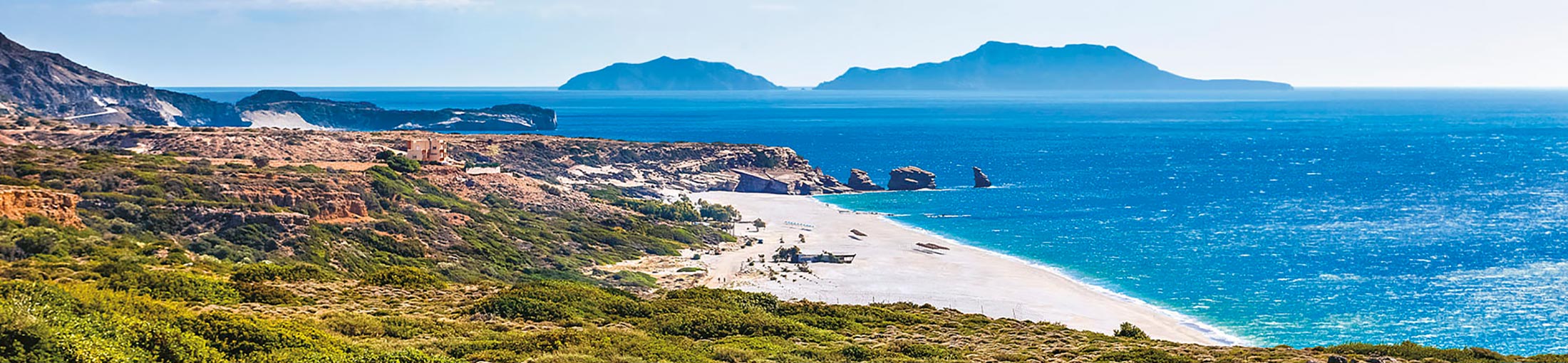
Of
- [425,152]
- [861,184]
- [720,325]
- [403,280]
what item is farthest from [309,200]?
[861,184]

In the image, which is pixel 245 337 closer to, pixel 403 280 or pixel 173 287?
pixel 173 287

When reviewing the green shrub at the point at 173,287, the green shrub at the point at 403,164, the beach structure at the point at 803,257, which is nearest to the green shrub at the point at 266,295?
the green shrub at the point at 173,287

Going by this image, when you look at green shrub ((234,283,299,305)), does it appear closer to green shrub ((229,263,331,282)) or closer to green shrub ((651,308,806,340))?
green shrub ((229,263,331,282))

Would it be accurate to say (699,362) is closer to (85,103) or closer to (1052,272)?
(1052,272)

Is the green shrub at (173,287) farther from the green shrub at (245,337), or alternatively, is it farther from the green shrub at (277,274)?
the green shrub at (245,337)

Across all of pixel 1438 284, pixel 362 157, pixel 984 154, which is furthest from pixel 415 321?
pixel 984 154

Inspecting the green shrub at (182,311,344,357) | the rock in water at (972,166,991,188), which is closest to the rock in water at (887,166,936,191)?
the rock in water at (972,166,991,188)
